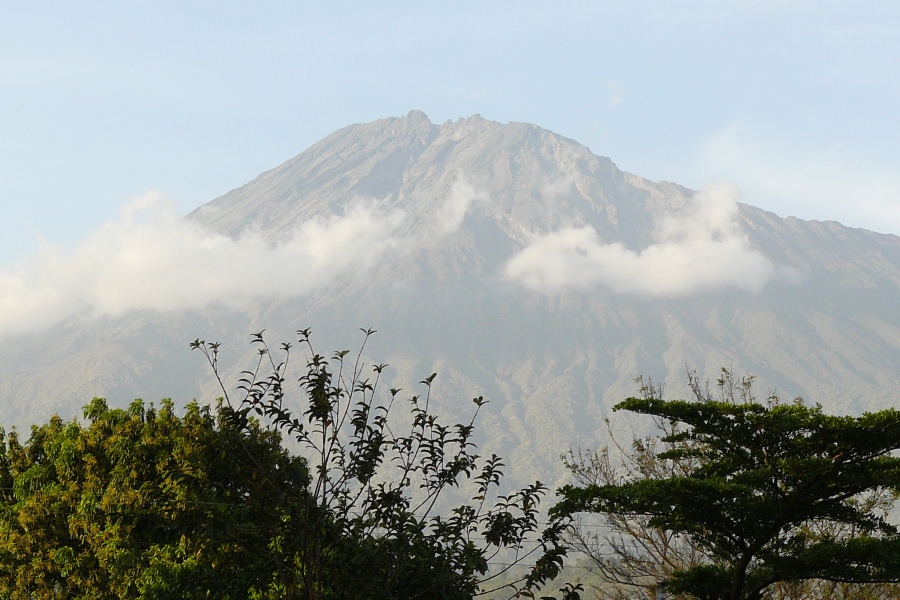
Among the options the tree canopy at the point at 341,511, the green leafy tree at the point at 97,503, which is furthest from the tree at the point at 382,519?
the green leafy tree at the point at 97,503

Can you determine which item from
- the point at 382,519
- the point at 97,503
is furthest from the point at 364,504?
the point at 97,503

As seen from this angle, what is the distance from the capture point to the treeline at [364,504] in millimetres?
6809

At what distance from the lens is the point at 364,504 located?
279 inches

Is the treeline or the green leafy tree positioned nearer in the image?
the treeline

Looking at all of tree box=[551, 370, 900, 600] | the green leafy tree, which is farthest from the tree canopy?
the green leafy tree

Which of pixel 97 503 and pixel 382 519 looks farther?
pixel 97 503

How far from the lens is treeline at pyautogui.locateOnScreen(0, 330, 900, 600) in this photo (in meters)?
6.81

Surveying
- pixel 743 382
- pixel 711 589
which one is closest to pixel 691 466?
pixel 743 382

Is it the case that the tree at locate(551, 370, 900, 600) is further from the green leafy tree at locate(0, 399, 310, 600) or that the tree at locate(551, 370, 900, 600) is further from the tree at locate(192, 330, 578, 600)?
the green leafy tree at locate(0, 399, 310, 600)

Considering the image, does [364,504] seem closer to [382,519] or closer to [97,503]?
[382,519]

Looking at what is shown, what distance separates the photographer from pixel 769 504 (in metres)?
8.78

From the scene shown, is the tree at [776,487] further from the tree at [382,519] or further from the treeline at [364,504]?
the tree at [382,519]

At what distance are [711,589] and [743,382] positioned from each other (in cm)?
749

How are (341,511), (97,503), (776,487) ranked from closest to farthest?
(341,511) → (776,487) → (97,503)
